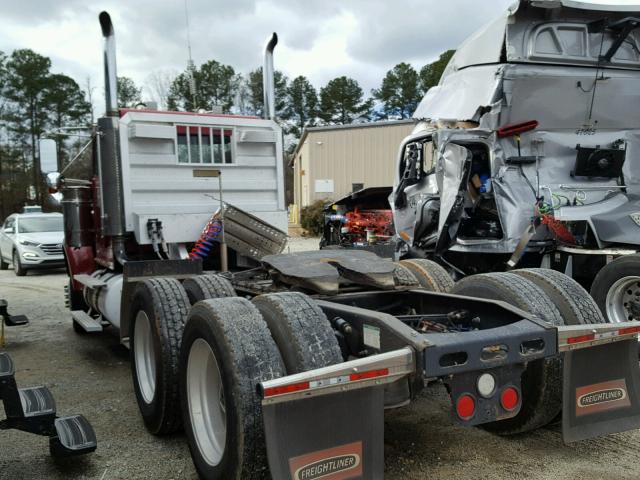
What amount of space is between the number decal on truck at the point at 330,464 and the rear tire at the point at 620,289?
3.69 metres

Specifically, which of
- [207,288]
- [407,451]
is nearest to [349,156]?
[207,288]

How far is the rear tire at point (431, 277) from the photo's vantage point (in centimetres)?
481

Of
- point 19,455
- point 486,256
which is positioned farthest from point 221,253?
point 486,256

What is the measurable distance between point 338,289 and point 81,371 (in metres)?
3.14

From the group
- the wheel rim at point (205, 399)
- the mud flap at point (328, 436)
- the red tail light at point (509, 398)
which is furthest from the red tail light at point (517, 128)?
the mud flap at point (328, 436)

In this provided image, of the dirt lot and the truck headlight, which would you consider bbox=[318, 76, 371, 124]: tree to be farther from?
the dirt lot

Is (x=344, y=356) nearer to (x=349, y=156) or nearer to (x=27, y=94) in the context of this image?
(x=349, y=156)

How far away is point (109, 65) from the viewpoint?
5742 millimetres

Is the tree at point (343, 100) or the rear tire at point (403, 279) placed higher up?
the tree at point (343, 100)

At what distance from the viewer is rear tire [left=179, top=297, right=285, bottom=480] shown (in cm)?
268

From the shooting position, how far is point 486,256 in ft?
23.6

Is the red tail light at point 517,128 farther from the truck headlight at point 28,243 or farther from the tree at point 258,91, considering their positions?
the tree at point 258,91

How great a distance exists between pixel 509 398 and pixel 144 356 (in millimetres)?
2710

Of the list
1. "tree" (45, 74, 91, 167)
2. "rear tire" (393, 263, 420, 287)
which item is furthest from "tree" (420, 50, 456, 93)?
"rear tire" (393, 263, 420, 287)
